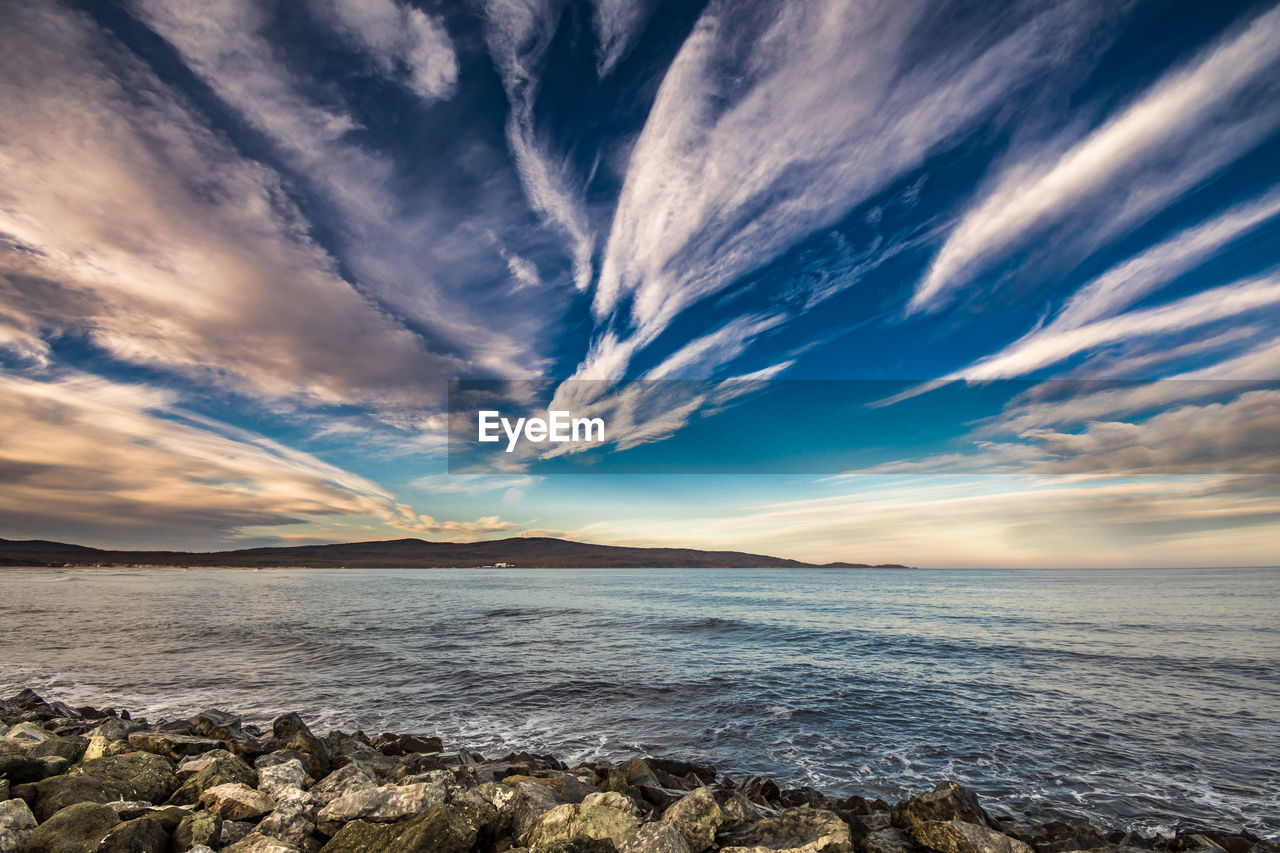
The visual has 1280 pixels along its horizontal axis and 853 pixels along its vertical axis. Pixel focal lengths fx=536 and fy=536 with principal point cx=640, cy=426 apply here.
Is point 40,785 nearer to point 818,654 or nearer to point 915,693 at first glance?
point 915,693

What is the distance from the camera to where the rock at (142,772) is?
8773 millimetres

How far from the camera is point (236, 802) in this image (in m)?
8.08

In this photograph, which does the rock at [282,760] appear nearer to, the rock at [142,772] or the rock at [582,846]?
the rock at [142,772]

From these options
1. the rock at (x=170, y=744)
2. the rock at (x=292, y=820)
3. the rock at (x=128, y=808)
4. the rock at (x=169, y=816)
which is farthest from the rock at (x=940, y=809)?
the rock at (x=170, y=744)

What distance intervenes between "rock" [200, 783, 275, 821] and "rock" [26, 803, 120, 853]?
118cm

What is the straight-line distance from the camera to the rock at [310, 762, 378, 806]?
826 centimetres

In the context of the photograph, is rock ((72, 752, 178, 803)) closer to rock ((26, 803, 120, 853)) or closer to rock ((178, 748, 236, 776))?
rock ((178, 748, 236, 776))

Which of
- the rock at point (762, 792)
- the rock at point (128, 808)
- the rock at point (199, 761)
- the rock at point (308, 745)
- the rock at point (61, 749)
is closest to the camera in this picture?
the rock at point (128, 808)

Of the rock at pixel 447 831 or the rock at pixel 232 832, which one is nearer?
the rock at pixel 447 831

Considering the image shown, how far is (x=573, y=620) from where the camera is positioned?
43.5 meters

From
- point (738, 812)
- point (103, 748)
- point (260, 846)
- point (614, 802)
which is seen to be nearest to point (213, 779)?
point (260, 846)

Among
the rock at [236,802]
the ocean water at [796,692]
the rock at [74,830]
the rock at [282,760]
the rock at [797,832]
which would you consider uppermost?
the rock at [74,830]

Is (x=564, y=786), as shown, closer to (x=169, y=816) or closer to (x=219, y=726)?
(x=169, y=816)

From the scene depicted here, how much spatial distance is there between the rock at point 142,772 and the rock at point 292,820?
2499 millimetres
